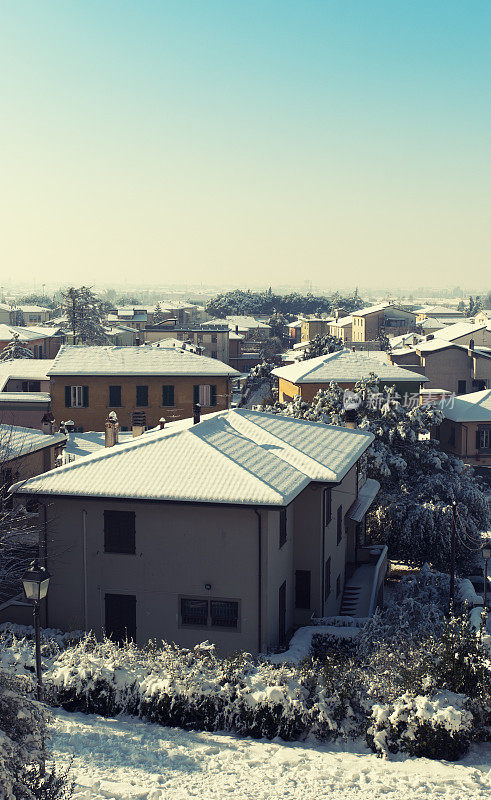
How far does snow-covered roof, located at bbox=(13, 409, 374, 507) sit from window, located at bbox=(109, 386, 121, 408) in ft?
90.7

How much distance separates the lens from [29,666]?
16375 mm

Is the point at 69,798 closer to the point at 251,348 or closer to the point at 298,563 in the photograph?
the point at 298,563

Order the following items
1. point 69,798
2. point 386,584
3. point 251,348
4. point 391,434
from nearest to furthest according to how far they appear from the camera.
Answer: point 69,798 → point 386,584 → point 391,434 → point 251,348

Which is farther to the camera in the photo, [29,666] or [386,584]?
[386,584]

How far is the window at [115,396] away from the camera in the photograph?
170 ft

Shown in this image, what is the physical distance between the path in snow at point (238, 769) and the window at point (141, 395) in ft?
126

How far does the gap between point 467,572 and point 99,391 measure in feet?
91.3

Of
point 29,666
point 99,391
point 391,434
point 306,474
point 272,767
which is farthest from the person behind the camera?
point 99,391

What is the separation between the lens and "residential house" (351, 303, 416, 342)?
408 feet

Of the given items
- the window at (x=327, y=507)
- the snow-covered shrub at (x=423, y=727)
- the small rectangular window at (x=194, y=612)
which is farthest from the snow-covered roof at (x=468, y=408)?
the snow-covered shrub at (x=423, y=727)

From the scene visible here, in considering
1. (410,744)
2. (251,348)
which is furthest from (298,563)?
(251,348)

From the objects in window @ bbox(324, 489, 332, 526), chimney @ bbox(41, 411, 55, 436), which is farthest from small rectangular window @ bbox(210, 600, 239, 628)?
chimney @ bbox(41, 411, 55, 436)

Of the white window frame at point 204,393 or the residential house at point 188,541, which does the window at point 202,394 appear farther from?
the residential house at point 188,541

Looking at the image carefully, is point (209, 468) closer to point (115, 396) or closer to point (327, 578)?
point (327, 578)
